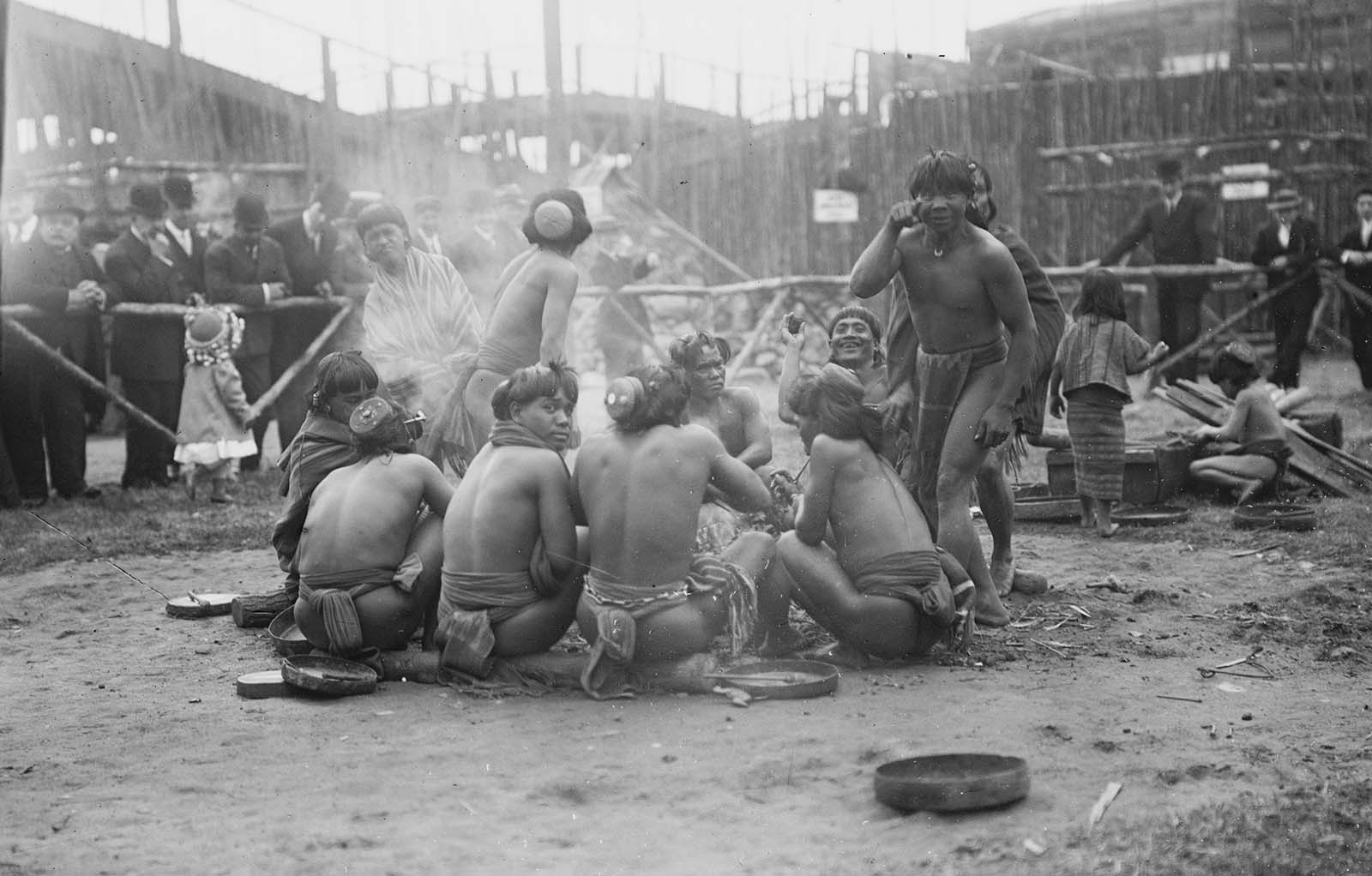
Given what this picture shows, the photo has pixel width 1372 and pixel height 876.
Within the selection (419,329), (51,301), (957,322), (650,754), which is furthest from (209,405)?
(650,754)

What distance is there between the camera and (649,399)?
508 centimetres

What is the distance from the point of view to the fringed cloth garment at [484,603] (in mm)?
5164

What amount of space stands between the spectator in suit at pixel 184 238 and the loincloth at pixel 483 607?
21.8ft

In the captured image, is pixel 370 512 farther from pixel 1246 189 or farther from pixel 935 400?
pixel 1246 189

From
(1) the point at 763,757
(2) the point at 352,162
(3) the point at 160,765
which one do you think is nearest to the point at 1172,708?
(1) the point at 763,757

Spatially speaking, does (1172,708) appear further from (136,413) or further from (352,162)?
(352,162)

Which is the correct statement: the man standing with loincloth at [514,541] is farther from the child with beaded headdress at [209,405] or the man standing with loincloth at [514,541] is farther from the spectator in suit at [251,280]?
the spectator in suit at [251,280]

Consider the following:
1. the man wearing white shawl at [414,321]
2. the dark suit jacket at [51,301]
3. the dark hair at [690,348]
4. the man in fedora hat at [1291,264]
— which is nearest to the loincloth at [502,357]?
the man wearing white shawl at [414,321]

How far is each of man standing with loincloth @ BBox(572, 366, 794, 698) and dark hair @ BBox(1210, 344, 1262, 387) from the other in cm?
484

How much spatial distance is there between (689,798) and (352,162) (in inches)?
629

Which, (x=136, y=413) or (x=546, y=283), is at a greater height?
(x=546, y=283)

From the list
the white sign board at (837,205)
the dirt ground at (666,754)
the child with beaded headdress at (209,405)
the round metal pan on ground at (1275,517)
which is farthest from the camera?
the white sign board at (837,205)

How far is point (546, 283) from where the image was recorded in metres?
6.47

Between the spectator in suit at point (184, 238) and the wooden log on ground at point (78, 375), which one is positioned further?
the spectator in suit at point (184, 238)
